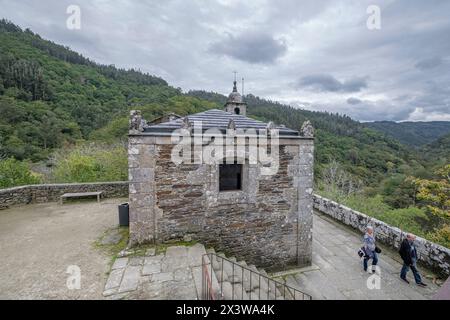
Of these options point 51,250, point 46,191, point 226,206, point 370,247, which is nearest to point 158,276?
point 226,206

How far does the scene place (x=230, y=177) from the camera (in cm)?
707

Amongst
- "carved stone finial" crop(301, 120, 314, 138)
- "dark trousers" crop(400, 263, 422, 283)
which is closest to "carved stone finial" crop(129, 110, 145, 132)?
"carved stone finial" crop(301, 120, 314, 138)

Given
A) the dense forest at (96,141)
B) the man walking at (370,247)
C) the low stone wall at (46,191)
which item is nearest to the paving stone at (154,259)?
the man walking at (370,247)

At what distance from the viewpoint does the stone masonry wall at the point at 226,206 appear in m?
5.98

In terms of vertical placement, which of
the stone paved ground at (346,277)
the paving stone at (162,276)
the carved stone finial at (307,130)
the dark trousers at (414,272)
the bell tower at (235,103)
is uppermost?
the bell tower at (235,103)

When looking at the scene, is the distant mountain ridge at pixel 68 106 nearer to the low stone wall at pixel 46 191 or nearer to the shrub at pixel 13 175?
the shrub at pixel 13 175

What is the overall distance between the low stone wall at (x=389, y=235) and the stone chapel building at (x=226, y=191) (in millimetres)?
3558

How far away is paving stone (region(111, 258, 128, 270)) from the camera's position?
16.8 ft

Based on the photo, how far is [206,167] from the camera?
21.0 ft

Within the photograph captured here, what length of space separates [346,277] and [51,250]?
9.07 metres

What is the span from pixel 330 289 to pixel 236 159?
15.7 ft

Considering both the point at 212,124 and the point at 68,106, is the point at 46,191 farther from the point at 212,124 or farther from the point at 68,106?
the point at 68,106

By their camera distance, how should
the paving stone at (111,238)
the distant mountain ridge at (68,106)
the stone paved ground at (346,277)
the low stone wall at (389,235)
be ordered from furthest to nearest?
1. the distant mountain ridge at (68,106)
2. the paving stone at (111,238)
3. the low stone wall at (389,235)
4. the stone paved ground at (346,277)

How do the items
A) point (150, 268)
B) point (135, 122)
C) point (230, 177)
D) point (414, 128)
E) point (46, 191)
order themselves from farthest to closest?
point (414, 128)
point (46, 191)
point (230, 177)
point (135, 122)
point (150, 268)
